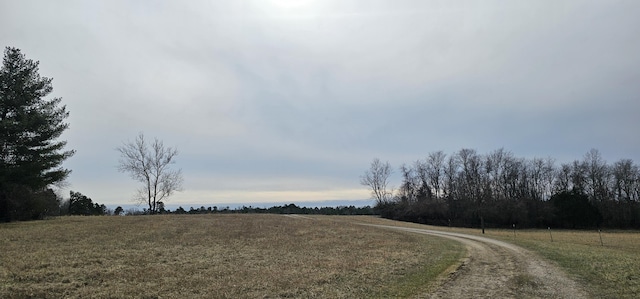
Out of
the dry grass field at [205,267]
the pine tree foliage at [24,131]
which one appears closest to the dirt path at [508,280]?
the dry grass field at [205,267]

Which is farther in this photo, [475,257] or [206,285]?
[475,257]

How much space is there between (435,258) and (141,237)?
1670 centimetres

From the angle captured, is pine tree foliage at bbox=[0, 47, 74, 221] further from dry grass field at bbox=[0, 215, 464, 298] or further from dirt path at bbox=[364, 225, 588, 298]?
dirt path at bbox=[364, 225, 588, 298]

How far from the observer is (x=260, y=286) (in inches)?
400

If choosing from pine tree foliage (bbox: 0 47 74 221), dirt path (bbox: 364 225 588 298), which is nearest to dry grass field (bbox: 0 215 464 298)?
dirt path (bbox: 364 225 588 298)

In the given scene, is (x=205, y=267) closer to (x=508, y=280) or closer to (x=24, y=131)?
(x=508, y=280)

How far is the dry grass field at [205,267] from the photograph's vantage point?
9.46m

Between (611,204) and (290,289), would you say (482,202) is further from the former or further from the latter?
(290,289)

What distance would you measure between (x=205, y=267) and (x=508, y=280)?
33.1 feet

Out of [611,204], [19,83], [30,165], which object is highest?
[19,83]

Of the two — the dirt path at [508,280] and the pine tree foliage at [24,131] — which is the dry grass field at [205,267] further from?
the pine tree foliage at [24,131]

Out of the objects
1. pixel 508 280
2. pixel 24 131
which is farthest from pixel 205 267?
pixel 24 131

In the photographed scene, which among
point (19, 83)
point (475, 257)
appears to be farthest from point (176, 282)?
point (19, 83)

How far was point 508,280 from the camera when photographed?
1102cm
